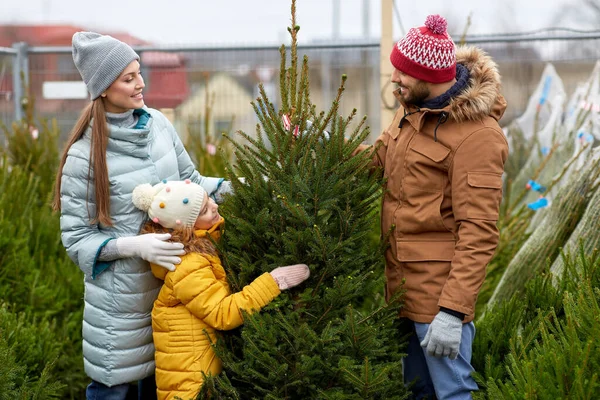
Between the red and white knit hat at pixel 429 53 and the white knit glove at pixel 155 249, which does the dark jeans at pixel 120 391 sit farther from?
the red and white knit hat at pixel 429 53

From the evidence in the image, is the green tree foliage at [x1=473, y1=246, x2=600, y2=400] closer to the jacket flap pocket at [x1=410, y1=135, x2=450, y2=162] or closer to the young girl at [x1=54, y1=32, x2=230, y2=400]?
the jacket flap pocket at [x1=410, y1=135, x2=450, y2=162]

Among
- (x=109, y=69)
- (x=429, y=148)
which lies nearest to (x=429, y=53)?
(x=429, y=148)

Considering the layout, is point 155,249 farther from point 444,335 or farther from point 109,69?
point 444,335

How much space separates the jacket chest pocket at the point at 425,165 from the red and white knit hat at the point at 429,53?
25 cm

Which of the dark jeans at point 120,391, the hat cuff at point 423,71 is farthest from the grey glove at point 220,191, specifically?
the hat cuff at point 423,71

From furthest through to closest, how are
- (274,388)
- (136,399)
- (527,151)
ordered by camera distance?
1. (527,151)
2. (136,399)
3. (274,388)

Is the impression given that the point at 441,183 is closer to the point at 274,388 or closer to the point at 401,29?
the point at 274,388

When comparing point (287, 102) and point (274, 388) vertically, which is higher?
point (287, 102)

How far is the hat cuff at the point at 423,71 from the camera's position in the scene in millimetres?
2871

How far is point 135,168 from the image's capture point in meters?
3.08

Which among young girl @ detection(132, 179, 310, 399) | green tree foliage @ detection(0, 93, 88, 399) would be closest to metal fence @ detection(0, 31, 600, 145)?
green tree foliage @ detection(0, 93, 88, 399)

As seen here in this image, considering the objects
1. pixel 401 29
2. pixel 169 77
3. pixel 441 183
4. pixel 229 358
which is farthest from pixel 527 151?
pixel 229 358

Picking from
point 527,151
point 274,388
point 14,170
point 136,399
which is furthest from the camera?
point 527,151

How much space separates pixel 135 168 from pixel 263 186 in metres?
0.60
